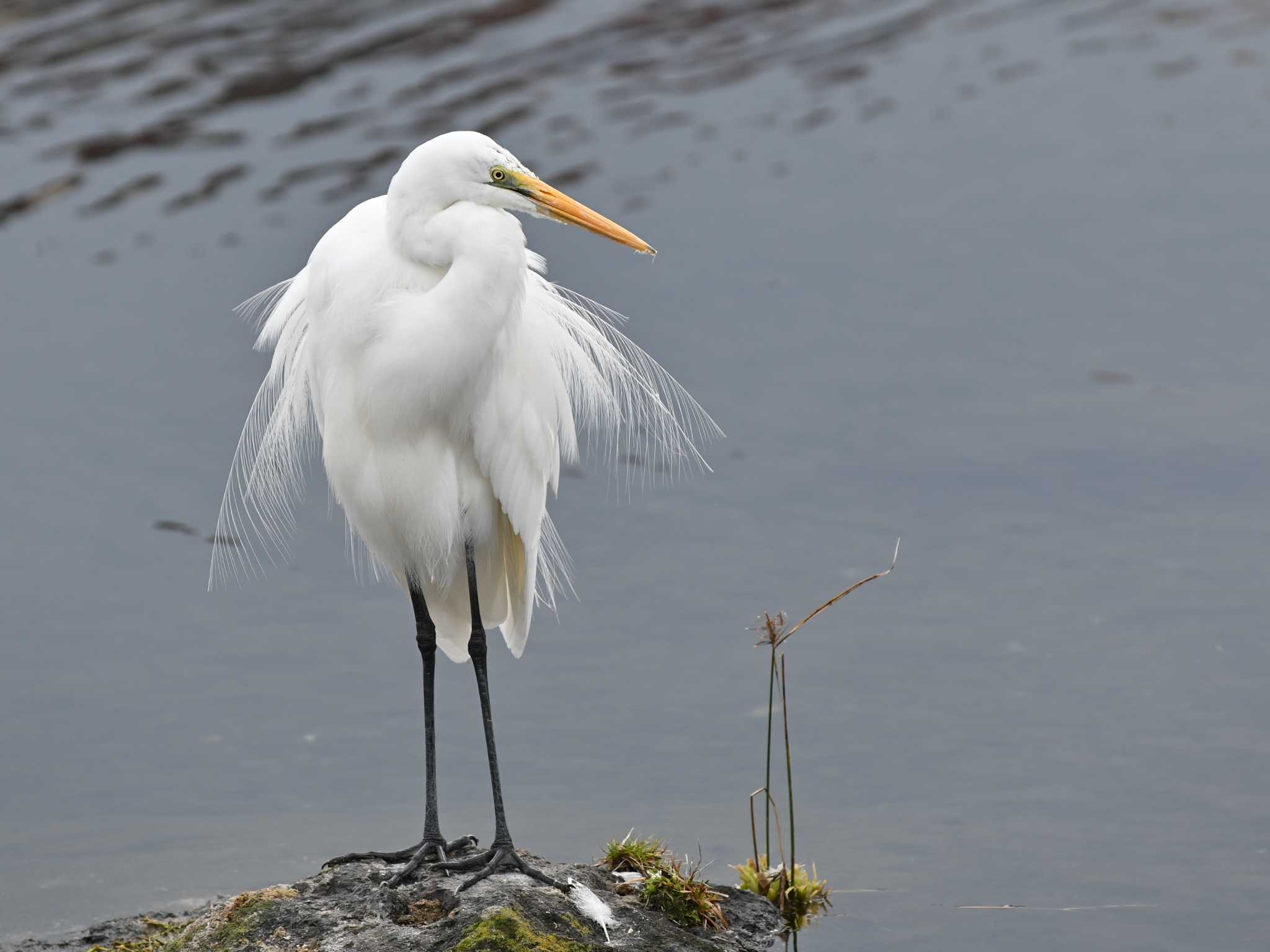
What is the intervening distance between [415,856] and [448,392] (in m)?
1.20

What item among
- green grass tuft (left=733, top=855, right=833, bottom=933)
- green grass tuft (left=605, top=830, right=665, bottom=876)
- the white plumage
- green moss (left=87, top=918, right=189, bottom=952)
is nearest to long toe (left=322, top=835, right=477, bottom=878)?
green grass tuft (left=605, top=830, right=665, bottom=876)

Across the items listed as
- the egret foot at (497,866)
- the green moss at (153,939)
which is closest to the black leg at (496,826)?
the egret foot at (497,866)

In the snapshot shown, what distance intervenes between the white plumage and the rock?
895mm

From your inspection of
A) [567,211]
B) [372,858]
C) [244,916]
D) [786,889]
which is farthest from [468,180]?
[786,889]

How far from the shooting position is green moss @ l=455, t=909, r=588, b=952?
4.13m

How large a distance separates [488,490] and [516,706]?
2175 mm

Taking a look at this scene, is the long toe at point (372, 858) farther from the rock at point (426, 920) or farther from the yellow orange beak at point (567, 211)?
the yellow orange beak at point (567, 211)

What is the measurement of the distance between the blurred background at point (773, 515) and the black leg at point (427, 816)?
4.04ft

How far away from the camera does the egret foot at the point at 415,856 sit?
15.1 feet

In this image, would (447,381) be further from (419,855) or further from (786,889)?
(786,889)

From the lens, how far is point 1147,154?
36.0ft

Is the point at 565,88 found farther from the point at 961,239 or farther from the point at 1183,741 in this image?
the point at 1183,741

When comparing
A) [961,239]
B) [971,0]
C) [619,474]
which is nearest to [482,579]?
[619,474]

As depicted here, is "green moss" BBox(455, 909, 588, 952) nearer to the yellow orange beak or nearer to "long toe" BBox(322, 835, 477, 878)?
"long toe" BBox(322, 835, 477, 878)
